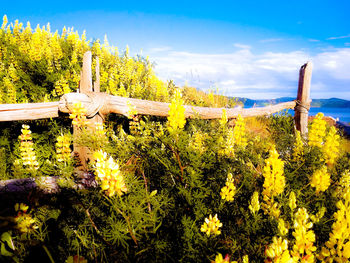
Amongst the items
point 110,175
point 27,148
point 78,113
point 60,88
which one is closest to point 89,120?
point 78,113

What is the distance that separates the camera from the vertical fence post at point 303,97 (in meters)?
6.23

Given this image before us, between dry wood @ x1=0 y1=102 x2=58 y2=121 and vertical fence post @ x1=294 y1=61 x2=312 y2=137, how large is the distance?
6.07 metres

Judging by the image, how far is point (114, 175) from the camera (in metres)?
1.21

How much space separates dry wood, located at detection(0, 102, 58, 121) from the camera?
2984 mm

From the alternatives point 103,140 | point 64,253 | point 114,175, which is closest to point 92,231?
point 64,253

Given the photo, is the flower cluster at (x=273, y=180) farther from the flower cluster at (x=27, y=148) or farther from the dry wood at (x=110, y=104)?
the flower cluster at (x=27, y=148)

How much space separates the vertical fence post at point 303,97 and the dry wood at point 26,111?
6.07m

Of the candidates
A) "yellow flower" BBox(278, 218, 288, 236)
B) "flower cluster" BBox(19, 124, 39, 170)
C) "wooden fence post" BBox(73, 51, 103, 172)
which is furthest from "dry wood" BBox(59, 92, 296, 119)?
"yellow flower" BBox(278, 218, 288, 236)

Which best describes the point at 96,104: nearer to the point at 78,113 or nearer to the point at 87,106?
the point at 87,106

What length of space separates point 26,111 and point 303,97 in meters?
6.58

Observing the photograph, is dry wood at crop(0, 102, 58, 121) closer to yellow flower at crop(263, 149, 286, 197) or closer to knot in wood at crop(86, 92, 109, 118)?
knot in wood at crop(86, 92, 109, 118)

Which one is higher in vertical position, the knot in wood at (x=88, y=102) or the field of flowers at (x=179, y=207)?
the knot in wood at (x=88, y=102)

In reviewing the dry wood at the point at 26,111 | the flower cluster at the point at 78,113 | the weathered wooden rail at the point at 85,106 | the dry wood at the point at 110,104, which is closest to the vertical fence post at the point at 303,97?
the dry wood at the point at 110,104

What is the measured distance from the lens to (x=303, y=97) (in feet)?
21.0
